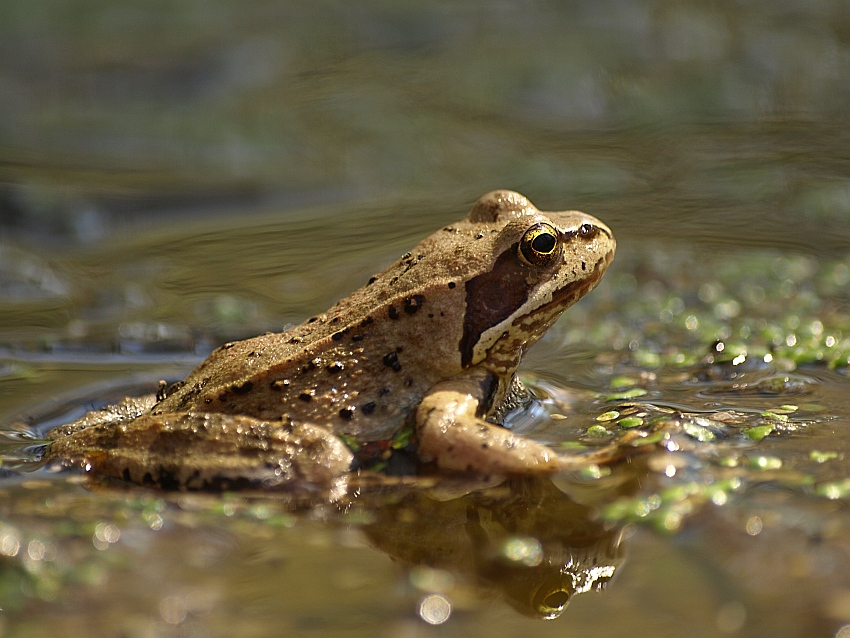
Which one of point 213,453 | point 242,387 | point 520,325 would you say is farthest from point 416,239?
point 213,453

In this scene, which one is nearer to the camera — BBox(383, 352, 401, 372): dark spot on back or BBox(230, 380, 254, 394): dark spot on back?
BBox(230, 380, 254, 394): dark spot on back

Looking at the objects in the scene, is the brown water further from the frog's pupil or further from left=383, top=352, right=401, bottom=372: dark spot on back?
the frog's pupil

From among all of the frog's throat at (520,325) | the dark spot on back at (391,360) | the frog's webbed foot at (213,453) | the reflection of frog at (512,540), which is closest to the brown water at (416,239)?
the reflection of frog at (512,540)

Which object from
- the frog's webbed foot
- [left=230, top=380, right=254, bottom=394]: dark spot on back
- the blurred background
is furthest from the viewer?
the blurred background

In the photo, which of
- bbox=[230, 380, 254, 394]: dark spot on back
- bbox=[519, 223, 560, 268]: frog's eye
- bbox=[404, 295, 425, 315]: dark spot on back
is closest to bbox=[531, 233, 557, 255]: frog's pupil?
bbox=[519, 223, 560, 268]: frog's eye

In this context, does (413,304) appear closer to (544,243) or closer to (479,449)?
(544,243)
